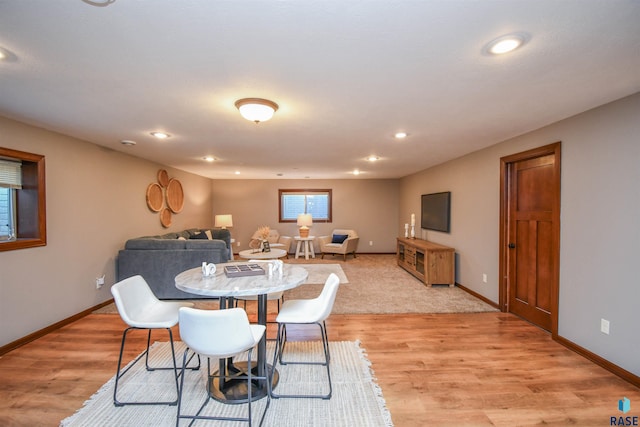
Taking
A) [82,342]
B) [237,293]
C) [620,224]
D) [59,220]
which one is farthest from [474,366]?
[59,220]

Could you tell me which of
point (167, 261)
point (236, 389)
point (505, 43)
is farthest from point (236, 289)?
point (167, 261)

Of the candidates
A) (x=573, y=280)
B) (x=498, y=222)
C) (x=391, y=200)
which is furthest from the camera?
(x=391, y=200)

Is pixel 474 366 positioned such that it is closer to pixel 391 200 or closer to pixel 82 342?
pixel 82 342

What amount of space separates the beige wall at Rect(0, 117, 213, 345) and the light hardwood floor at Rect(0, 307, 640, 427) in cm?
34

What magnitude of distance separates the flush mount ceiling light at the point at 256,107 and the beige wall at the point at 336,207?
607 centimetres

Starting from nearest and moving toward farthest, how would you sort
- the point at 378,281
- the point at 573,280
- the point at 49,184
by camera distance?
the point at 573,280
the point at 49,184
the point at 378,281

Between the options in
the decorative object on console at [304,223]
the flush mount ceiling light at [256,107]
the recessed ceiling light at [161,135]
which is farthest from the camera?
the decorative object on console at [304,223]

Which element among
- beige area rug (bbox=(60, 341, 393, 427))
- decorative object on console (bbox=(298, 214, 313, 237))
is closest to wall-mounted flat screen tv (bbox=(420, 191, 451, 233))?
decorative object on console (bbox=(298, 214, 313, 237))

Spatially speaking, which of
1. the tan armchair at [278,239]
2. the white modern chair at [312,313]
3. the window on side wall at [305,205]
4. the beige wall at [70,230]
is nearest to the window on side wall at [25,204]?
the beige wall at [70,230]

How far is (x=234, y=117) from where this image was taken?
2.89 metres

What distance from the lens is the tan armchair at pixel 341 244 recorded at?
754 cm

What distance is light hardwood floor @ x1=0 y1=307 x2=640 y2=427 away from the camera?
1946 millimetres

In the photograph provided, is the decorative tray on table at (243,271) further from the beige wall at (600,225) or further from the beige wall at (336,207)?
the beige wall at (336,207)

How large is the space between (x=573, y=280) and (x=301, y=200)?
670cm
